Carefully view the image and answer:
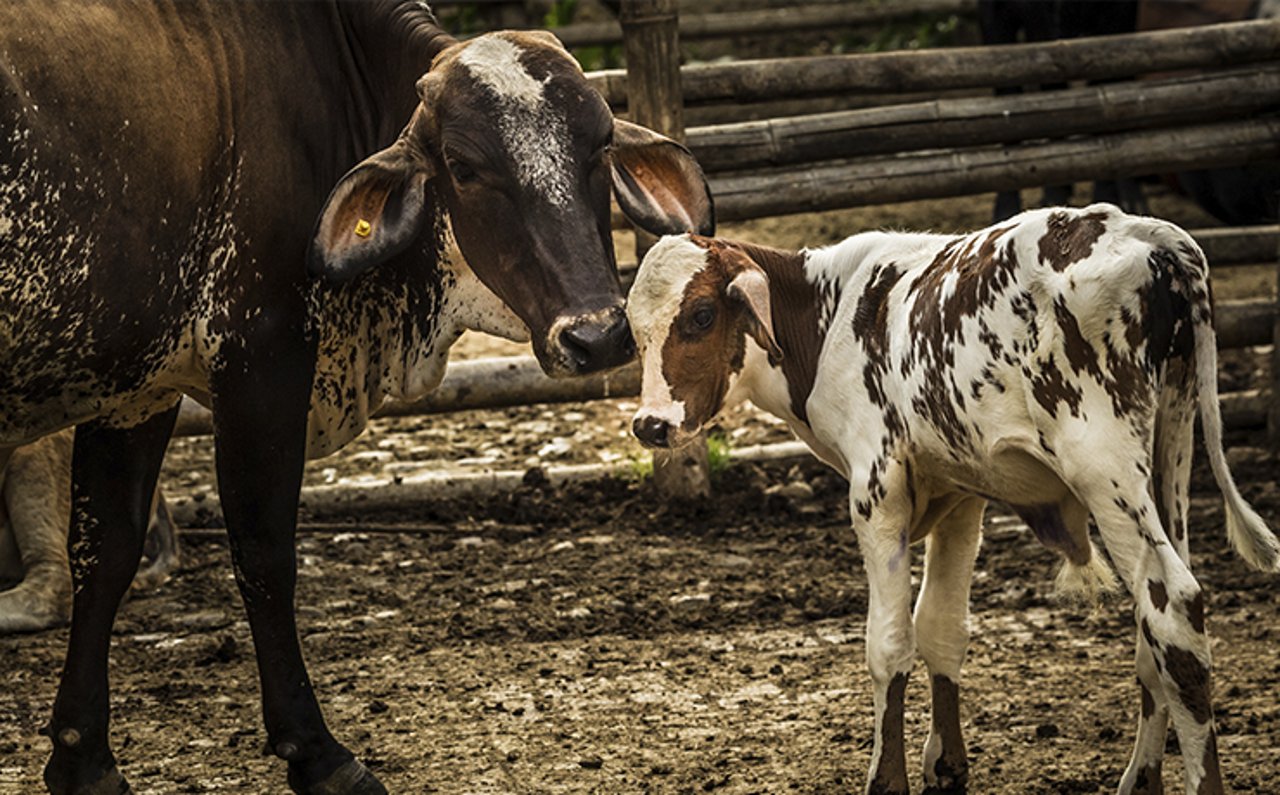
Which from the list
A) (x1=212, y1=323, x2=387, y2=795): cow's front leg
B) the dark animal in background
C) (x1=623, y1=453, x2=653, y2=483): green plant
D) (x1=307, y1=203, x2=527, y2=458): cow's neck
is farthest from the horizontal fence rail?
(x1=212, y1=323, x2=387, y2=795): cow's front leg

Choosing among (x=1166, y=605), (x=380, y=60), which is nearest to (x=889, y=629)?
(x=1166, y=605)

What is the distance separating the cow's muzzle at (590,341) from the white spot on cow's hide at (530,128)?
1.01 feet

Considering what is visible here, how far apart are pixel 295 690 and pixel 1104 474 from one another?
2.12m

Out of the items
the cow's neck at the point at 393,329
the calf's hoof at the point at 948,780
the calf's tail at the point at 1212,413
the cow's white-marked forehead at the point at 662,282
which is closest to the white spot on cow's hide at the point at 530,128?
the cow's white-marked forehead at the point at 662,282

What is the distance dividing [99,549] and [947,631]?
7.23ft

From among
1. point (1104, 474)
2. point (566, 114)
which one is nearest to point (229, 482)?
point (566, 114)

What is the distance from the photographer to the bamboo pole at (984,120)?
7355mm

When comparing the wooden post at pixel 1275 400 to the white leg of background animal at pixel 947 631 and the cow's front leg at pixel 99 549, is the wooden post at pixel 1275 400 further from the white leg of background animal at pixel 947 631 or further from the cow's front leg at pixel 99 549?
the cow's front leg at pixel 99 549

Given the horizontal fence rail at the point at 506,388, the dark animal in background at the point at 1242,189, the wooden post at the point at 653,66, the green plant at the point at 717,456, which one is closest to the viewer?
the wooden post at the point at 653,66

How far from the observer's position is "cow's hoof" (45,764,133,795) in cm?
472

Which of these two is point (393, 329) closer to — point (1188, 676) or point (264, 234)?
point (264, 234)

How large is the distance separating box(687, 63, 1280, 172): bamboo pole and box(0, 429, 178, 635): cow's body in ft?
→ 8.34

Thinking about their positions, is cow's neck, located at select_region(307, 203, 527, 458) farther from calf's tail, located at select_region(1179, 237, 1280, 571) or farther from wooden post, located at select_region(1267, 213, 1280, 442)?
wooden post, located at select_region(1267, 213, 1280, 442)

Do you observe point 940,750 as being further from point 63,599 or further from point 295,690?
point 63,599
